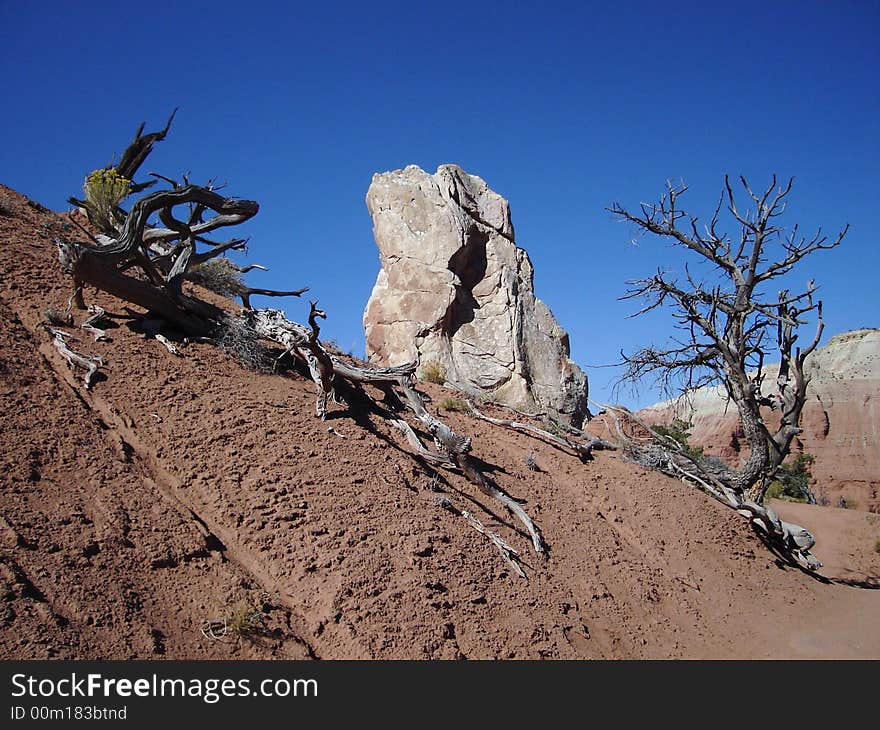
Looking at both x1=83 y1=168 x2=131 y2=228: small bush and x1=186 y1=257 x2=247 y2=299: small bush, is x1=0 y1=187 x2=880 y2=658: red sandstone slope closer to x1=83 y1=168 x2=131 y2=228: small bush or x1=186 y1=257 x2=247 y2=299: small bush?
x1=83 y1=168 x2=131 y2=228: small bush

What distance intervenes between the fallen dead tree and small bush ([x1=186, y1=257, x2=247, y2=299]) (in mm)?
7311

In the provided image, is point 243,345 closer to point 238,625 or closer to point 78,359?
point 78,359

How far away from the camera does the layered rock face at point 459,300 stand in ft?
58.9

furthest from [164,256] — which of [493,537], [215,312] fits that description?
[493,537]

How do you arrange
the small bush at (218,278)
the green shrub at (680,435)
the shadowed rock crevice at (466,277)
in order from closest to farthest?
the small bush at (218,278)
the shadowed rock crevice at (466,277)
the green shrub at (680,435)

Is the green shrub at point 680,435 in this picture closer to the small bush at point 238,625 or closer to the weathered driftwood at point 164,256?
the weathered driftwood at point 164,256

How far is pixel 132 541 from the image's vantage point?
516 cm

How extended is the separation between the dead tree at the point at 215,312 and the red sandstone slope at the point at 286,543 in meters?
0.28

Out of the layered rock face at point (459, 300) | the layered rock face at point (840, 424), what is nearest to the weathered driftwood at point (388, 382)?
the layered rock face at point (459, 300)

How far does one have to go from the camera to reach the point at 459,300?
18.6 metres

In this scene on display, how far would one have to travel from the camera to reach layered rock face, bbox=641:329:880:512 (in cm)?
3172

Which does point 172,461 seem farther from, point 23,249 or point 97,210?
point 97,210

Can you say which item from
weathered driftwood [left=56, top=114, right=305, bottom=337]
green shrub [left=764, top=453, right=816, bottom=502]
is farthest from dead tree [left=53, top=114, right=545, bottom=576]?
green shrub [left=764, top=453, right=816, bottom=502]

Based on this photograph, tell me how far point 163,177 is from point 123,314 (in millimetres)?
1753
